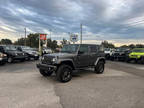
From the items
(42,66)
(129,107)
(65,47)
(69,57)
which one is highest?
(65,47)

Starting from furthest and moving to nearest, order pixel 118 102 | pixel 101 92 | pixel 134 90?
pixel 134 90, pixel 101 92, pixel 118 102

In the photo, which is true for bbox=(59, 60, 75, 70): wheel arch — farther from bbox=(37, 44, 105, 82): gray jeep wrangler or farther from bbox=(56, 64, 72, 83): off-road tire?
bbox=(56, 64, 72, 83): off-road tire

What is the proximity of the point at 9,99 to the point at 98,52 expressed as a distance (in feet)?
17.7

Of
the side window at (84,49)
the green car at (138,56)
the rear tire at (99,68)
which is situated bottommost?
the rear tire at (99,68)

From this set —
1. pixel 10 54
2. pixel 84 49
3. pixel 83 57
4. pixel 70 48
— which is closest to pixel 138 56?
pixel 84 49

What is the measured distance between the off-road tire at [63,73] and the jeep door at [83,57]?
2.62 ft

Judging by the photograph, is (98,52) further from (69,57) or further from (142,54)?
(142,54)

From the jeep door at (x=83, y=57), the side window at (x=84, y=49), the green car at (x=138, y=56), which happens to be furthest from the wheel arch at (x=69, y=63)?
the green car at (x=138, y=56)

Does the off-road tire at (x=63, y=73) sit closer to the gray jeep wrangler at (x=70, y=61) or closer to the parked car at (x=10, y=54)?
the gray jeep wrangler at (x=70, y=61)

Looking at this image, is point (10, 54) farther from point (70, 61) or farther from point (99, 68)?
point (99, 68)

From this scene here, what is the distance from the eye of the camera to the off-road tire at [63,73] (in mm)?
4902

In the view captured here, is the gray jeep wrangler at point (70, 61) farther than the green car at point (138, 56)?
No

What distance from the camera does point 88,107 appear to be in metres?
2.97

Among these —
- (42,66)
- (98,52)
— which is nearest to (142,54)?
(98,52)
